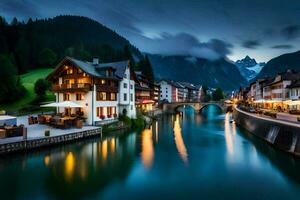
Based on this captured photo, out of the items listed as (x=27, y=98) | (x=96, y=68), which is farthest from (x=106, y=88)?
(x=27, y=98)

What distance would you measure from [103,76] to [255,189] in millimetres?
35874

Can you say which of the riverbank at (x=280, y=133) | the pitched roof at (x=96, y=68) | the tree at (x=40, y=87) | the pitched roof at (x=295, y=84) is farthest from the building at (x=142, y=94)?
the pitched roof at (x=295, y=84)

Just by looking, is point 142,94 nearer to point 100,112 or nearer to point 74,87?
point 100,112

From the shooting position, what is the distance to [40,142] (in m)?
30.1

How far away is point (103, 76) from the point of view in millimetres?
48281

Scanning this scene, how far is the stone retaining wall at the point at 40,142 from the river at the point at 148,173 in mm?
936

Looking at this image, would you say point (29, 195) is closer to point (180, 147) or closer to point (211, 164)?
point (211, 164)

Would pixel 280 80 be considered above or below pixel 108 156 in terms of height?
above

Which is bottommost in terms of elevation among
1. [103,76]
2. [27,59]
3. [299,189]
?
[299,189]

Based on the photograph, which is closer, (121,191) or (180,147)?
(121,191)

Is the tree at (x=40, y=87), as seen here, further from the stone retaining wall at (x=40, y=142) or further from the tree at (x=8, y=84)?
the stone retaining wall at (x=40, y=142)

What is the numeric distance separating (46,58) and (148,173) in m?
93.2

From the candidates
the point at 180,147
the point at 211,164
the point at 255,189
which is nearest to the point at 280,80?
the point at 180,147

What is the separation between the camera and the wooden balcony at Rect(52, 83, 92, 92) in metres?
44.6
